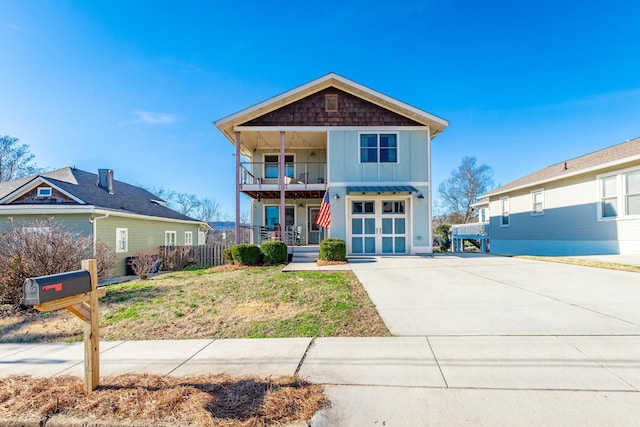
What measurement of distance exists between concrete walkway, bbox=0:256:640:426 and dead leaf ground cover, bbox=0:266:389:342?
0.36m

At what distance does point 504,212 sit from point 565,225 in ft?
17.5

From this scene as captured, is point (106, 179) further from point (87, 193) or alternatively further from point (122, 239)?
point (122, 239)

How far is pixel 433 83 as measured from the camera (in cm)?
1912

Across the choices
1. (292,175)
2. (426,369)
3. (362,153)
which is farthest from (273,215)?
(426,369)

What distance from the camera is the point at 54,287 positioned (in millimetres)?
2344

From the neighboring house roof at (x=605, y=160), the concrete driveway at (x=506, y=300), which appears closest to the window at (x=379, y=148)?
the concrete driveway at (x=506, y=300)

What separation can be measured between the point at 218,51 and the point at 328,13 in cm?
586

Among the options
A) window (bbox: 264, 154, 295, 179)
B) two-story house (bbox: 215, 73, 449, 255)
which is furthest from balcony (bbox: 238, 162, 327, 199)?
two-story house (bbox: 215, 73, 449, 255)

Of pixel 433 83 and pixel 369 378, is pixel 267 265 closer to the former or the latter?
pixel 369 378

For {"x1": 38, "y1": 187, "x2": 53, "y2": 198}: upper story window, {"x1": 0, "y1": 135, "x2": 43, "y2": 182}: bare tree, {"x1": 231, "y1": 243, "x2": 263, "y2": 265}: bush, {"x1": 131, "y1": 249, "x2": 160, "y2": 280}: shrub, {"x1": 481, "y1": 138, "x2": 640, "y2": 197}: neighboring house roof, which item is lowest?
{"x1": 131, "y1": 249, "x2": 160, "y2": 280}: shrub

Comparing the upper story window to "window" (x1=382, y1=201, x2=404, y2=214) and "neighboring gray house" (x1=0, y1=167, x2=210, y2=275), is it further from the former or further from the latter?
"window" (x1=382, y1=201, x2=404, y2=214)

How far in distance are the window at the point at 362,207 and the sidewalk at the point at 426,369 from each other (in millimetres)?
9984

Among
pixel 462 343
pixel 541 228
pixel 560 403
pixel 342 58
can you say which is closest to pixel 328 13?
pixel 342 58

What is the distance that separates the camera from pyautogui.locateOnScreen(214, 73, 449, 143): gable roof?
13555 mm
